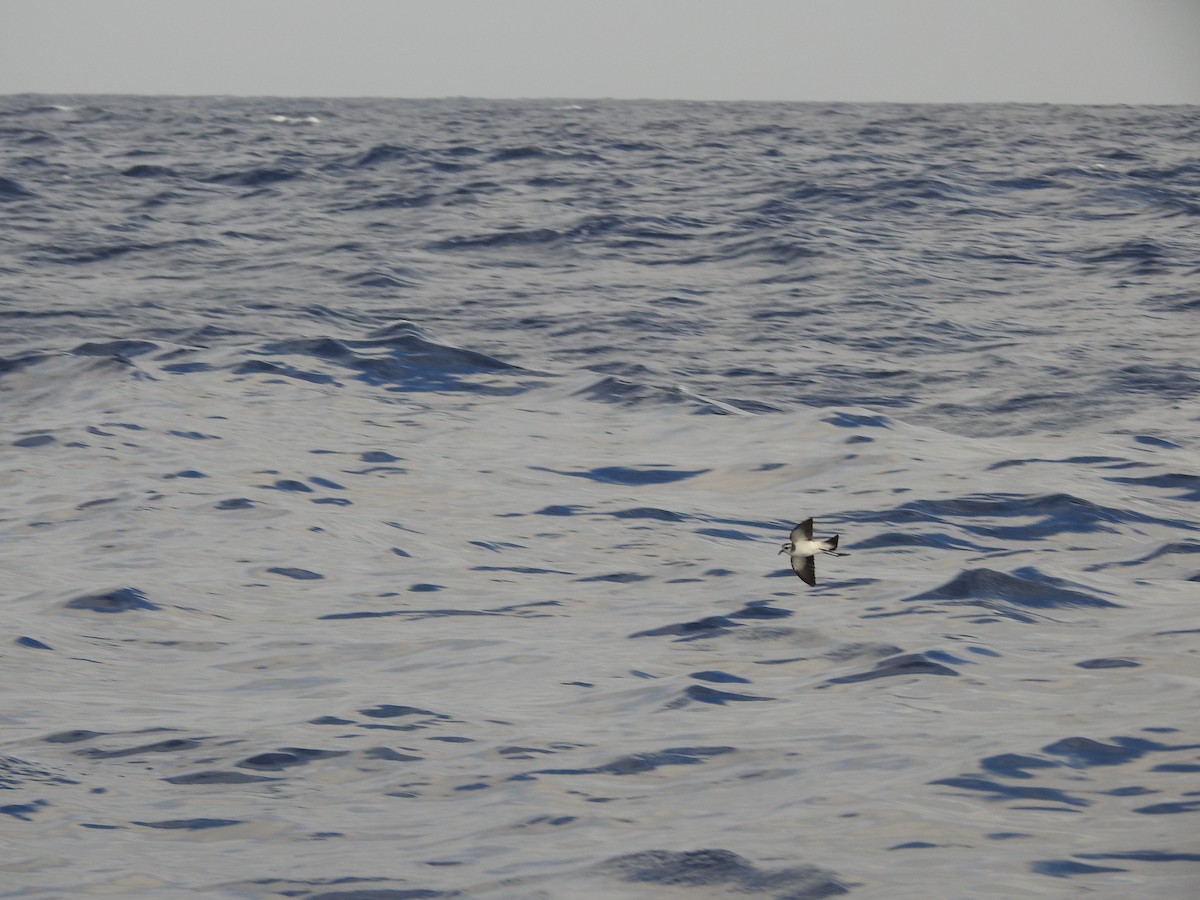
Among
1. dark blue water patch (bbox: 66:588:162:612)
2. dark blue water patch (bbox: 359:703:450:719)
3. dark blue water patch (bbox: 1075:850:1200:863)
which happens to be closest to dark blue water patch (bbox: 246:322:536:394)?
dark blue water patch (bbox: 66:588:162:612)

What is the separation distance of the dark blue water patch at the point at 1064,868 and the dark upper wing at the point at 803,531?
75.0 inches

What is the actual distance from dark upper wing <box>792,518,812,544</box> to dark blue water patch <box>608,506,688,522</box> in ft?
12.9

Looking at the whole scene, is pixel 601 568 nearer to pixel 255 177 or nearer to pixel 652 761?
pixel 652 761

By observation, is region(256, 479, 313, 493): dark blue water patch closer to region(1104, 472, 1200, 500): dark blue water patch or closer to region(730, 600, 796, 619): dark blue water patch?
region(730, 600, 796, 619): dark blue water patch

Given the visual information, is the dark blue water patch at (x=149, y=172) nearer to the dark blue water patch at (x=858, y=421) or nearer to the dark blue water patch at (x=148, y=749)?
the dark blue water patch at (x=858, y=421)

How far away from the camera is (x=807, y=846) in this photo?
695 cm

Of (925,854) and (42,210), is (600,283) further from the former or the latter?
(925,854)

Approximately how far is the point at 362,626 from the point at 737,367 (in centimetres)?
900

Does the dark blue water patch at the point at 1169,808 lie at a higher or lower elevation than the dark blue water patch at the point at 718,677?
higher

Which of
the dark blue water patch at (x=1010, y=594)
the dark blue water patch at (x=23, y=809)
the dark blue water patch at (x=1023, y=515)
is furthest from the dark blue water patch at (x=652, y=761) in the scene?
the dark blue water patch at (x=1023, y=515)

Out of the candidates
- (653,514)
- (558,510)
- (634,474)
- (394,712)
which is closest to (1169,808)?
(394,712)

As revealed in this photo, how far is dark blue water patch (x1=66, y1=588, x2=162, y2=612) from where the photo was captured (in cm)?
1039

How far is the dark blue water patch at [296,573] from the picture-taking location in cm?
1114

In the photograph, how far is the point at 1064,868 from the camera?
6652mm
